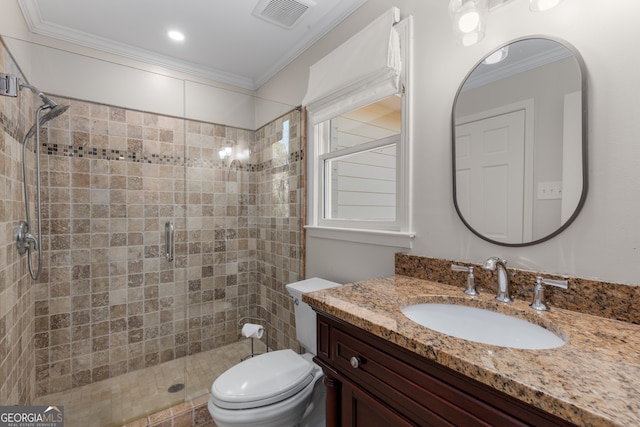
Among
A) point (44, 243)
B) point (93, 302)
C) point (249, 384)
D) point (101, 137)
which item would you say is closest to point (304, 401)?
point (249, 384)

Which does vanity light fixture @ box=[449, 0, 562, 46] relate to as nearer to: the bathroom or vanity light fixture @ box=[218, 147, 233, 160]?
the bathroom

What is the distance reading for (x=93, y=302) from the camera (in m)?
2.09

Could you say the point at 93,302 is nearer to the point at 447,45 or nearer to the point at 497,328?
the point at 497,328

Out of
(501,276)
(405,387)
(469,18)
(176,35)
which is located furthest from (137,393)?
(469,18)

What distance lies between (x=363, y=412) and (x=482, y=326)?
0.49m

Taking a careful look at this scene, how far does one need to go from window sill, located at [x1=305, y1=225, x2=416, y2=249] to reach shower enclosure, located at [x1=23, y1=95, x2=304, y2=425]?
0.86ft

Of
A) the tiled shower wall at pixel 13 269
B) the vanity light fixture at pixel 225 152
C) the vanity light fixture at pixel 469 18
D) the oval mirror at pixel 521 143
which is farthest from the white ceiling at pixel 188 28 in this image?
the oval mirror at pixel 521 143

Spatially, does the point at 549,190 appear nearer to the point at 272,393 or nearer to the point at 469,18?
the point at 469,18

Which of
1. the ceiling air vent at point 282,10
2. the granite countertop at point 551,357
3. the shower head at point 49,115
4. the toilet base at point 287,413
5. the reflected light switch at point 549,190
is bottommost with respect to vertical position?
the toilet base at point 287,413

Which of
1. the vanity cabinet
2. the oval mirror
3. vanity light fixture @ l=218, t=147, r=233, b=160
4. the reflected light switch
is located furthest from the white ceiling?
the vanity cabinet

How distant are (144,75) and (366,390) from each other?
2690 millimetres

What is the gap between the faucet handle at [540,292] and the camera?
91cm

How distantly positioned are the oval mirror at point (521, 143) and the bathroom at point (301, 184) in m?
0.04

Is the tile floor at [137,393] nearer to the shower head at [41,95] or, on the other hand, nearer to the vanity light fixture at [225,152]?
the vanity light fixture at [225,152]
